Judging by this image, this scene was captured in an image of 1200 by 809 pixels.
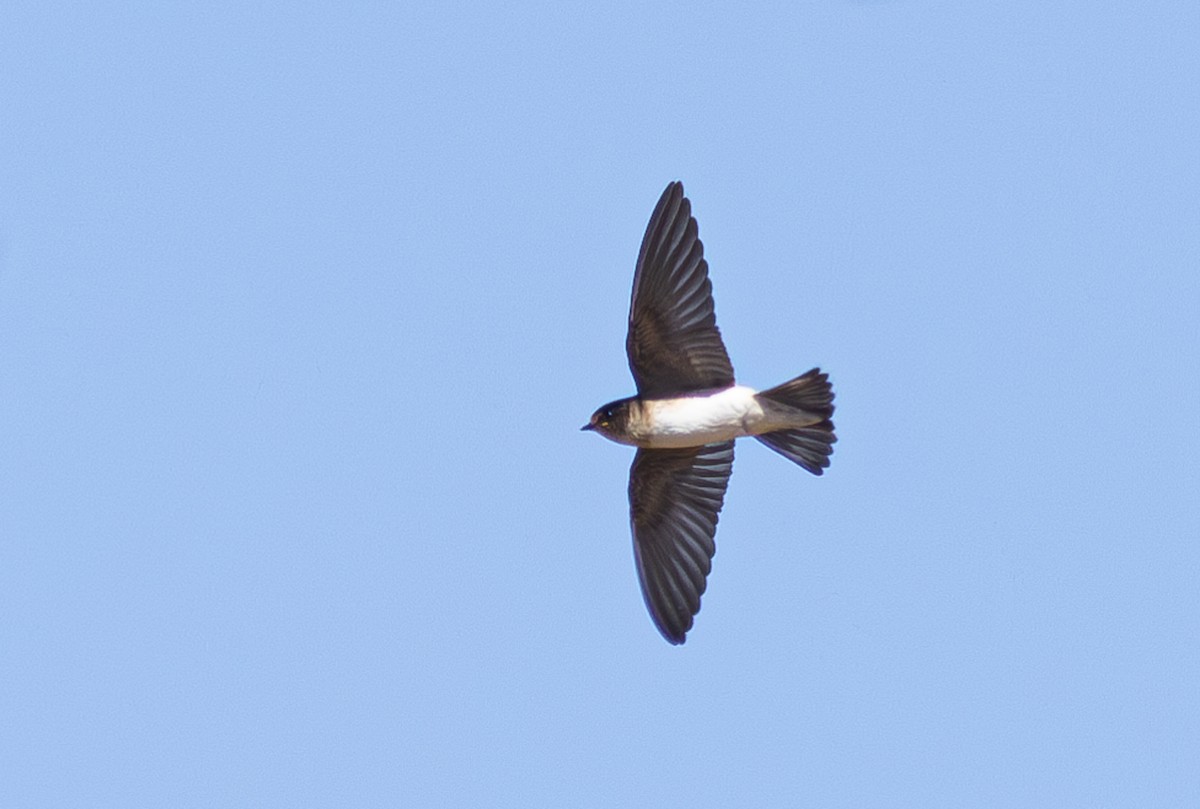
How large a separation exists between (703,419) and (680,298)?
454 millimetres

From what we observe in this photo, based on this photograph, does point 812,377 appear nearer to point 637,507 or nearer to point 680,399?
point 680,399

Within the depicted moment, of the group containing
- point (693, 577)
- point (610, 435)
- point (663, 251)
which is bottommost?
point (693, 577)

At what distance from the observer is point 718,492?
7250 millimetres

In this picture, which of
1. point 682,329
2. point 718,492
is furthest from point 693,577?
point 682,329

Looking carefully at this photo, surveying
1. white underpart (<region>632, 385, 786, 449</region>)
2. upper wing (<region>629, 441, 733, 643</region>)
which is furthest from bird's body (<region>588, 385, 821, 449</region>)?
upper wing (<region>629, 441, 733, 643</region>)

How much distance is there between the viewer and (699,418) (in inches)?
261

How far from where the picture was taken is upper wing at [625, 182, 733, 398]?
267 inches

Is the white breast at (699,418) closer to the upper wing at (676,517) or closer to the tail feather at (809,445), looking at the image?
the tail feather at (809,445)

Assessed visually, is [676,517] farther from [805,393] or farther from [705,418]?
[805,393]

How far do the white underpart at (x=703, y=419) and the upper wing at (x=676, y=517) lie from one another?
0.37 metres

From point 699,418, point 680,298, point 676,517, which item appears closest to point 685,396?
point 699,418

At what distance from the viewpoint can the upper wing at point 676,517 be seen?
717 centimetres

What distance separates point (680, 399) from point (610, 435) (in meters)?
0.36

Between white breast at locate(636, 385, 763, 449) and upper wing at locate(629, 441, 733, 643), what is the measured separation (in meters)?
0.40
